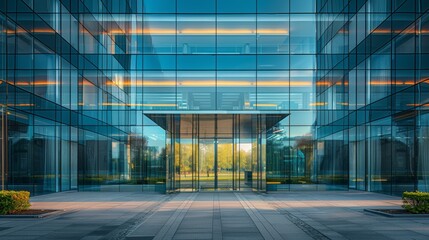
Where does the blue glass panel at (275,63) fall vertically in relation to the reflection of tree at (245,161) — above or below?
above

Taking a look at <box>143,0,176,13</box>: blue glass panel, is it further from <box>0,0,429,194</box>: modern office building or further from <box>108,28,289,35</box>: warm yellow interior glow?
<box>108,28,289,35</box>: warm yellow interior glow

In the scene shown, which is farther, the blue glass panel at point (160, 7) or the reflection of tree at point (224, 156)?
the blue glass panel at point (160, 7)

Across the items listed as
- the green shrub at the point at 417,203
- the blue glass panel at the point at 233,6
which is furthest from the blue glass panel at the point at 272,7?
the green shrub at the point at 417,203

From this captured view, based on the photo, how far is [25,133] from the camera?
3077 cm

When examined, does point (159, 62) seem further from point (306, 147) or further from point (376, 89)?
point (376, 89)

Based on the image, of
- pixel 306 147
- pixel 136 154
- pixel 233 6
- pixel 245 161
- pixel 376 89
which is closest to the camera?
pixel 376 89

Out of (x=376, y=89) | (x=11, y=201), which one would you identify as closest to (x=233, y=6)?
(x=376, y=89)

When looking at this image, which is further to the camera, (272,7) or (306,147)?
(272,7)

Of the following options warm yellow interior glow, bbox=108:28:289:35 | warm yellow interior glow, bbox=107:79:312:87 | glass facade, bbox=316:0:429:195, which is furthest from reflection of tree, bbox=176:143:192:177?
glass facade, bbox=316:0:429:195

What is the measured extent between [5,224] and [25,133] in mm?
14647

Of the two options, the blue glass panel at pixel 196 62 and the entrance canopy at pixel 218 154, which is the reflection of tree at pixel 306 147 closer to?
the entrance canopy at pixel 218 154

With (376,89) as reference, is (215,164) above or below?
below

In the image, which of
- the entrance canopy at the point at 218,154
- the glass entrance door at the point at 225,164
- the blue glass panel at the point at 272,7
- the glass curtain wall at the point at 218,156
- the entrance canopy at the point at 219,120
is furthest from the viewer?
the blue glass panel at the point at 272,7

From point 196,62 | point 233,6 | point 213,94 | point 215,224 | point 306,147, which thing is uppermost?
point 233,6
